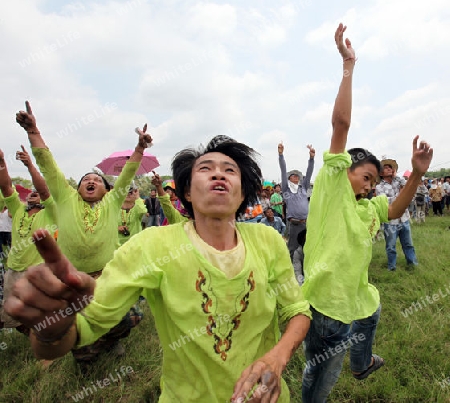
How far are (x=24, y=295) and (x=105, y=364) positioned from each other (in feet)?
9.45

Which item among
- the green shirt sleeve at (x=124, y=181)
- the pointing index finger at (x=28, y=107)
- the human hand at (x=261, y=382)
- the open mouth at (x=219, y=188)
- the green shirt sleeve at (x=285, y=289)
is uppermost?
the pointing index finger at (x=28, y=107)

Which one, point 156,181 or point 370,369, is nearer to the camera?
point 370,369

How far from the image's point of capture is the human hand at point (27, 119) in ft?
8.50

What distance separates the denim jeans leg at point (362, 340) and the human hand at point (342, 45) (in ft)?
5.85

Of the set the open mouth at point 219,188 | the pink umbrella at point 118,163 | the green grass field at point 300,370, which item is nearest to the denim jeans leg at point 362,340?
the green grass field at point 300,370

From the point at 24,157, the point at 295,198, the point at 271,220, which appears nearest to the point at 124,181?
the point at 24,157

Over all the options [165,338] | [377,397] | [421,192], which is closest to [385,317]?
[377,397]

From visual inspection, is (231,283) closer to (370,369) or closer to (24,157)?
(370,369)

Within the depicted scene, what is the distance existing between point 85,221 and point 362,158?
2.57 m

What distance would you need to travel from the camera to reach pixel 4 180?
3.60m

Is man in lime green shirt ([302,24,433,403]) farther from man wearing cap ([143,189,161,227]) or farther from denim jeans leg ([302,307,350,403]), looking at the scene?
man wearing cap ([143,189,161,227])

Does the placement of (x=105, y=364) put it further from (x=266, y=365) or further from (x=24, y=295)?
(x=24, y=295)

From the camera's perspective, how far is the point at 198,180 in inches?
59.4

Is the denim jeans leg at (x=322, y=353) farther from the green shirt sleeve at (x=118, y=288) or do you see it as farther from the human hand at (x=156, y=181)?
the human hand at (x=156, y=181)
